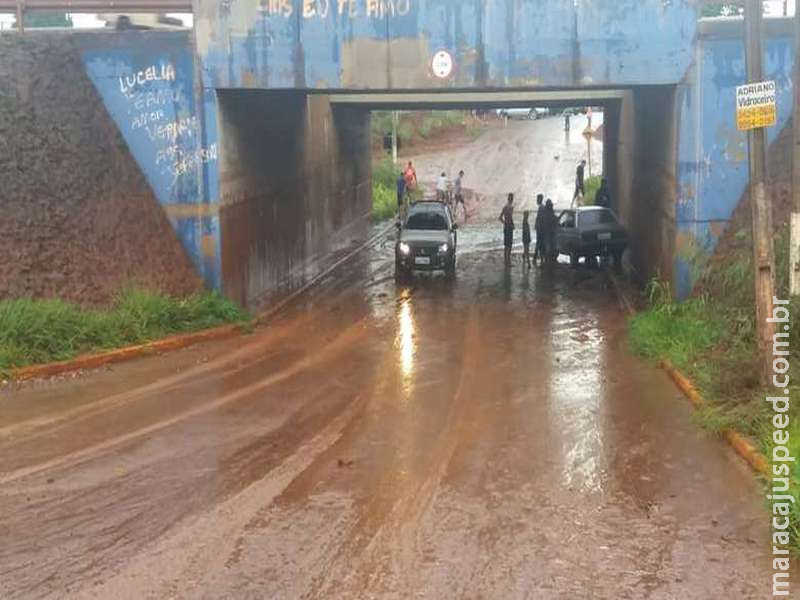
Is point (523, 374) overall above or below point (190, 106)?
below

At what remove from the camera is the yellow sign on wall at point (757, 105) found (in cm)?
1001

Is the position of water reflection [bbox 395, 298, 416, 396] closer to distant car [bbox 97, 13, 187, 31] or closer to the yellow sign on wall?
the yellow sign on wall

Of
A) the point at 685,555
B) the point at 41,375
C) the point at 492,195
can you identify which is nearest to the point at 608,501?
the point at 685,555

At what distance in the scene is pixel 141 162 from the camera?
60.5 ft

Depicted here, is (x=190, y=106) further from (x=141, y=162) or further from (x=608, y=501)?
(x=608, y=501)

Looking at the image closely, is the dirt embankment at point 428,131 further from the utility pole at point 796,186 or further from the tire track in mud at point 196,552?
the tire track in mud at point 196,552

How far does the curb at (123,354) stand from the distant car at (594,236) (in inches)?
455

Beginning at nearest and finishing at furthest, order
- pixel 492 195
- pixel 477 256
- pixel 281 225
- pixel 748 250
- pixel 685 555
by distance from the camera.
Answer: pixel 685 555 → pixel 748 250 → pixel 281 225 → pixel 477 256 → pixel 492 195

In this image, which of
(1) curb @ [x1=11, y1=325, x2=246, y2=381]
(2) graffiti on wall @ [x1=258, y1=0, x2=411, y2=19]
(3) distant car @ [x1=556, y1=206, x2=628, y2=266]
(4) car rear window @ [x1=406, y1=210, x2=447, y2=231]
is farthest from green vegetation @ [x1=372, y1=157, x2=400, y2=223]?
(1) curb @ [x1=11, y1=325, x2=246, y2=381]

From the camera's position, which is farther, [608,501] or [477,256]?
[477,256]

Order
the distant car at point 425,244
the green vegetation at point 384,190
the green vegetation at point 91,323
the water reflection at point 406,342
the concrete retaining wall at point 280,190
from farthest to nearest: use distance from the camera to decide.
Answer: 1. the green vegetation at point 384,190
2. the distant car at point 425,244
3. the concrete retaining wall at point 280,190
4. the water reflection at point 406,342
5. the green vegetation at point 91,323

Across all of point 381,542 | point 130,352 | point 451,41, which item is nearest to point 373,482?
point 381,542

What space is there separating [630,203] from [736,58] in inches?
412

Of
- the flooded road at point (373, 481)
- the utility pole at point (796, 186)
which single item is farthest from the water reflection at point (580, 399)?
the utility pole at point (796, 186)
